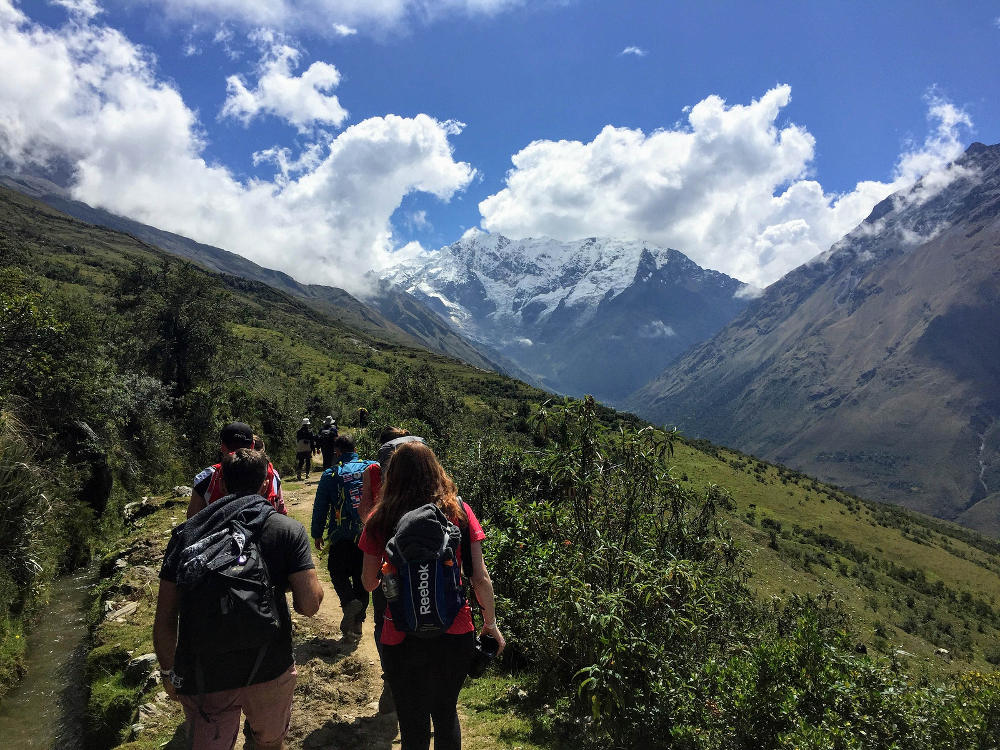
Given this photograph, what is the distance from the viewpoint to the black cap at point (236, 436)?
6027mm

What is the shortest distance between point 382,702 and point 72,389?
15610mm

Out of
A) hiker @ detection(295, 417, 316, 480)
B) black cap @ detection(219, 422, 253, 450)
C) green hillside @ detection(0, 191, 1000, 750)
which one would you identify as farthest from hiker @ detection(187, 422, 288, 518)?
hiker @ detection(295, 417, 316, 480)

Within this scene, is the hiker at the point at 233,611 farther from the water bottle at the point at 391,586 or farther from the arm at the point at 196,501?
the arm at the point at 196,501

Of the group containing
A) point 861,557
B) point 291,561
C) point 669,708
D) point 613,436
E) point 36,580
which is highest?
point 613,436

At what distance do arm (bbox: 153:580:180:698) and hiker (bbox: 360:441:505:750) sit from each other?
127 centimetres

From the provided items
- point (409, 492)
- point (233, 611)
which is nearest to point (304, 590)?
point (233, 611)

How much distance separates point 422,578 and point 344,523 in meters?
4.01

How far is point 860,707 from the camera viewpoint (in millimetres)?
4324

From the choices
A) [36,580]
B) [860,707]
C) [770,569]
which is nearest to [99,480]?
[36,580]

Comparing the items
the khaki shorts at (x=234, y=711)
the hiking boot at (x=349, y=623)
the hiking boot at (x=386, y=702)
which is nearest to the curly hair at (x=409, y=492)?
the khaki shorts at (x=234, y=711)

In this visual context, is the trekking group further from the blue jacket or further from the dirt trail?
the blue jacket

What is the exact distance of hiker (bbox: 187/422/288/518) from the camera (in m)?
5.21

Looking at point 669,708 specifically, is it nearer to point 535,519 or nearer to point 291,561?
point 535,519

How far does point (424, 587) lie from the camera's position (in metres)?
3.49
